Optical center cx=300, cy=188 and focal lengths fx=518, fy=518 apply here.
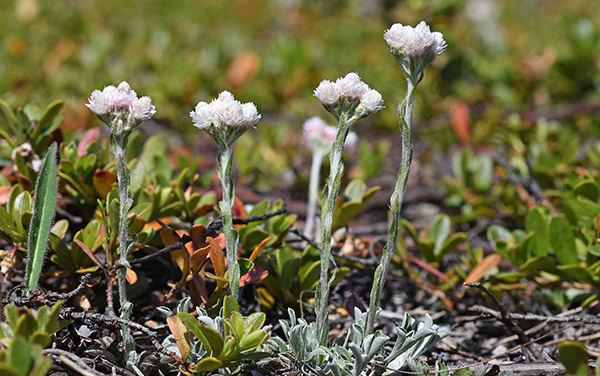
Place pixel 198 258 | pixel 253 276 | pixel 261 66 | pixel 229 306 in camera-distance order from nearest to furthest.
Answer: pixel 229 306, pixel 198 258, pixel 253 276, pixel 261 66

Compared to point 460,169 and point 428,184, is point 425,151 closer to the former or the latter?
point 428,184

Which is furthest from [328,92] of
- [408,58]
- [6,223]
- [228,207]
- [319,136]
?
[6,223]

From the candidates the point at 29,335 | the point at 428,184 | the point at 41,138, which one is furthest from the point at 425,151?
the point at 29,335

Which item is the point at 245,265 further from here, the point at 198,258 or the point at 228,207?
the point at 228,207

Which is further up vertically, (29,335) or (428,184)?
(428,184)

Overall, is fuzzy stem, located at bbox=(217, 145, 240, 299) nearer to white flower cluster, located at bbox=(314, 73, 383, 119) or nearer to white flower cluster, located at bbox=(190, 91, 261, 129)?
white flower cluster, located at bbox=(190, 91, 261, 129)

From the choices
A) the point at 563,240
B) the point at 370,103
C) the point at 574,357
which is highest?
the point at 370,103

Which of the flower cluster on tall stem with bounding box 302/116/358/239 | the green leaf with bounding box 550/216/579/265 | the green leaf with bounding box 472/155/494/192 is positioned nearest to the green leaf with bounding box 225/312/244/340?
the flower cluster on tall stem with bounding box 302/116/358/239

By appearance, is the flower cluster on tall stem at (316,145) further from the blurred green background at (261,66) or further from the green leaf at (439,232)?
the blurred green background at (261,66)

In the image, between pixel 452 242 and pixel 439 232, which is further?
pixel 439 232
